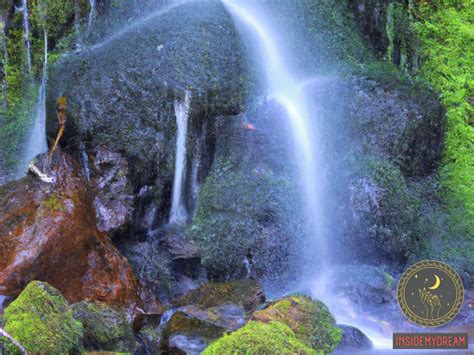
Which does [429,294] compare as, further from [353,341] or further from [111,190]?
[111,190]

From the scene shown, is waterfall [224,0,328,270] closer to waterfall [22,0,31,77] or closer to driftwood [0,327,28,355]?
waterfall [22,0,31,77]

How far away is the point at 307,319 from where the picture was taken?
20.0 ft

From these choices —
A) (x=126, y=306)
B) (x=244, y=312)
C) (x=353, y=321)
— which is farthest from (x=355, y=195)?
(x=126, y=306)

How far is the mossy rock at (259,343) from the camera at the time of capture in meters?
4.90

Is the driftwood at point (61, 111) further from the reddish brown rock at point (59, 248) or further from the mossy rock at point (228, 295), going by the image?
the mossy rock at point (228, 295)

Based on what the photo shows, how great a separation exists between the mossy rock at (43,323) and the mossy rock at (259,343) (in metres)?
1.37

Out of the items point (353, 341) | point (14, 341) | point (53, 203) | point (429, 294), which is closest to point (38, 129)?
point (53, 203)

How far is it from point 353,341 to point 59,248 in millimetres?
4070

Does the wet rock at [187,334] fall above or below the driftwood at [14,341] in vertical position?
below

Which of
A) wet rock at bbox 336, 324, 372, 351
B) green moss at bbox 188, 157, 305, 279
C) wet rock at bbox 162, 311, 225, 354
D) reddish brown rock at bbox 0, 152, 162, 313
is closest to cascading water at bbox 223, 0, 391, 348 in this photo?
green moss at bbox 188, 157, 305, 279

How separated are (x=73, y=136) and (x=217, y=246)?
3032 millimetres

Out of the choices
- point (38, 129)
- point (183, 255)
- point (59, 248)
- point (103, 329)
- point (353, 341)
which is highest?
point (38, 129)

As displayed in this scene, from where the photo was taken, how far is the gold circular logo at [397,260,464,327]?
6688 millimetres

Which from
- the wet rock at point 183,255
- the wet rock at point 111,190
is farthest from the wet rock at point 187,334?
the wet rock at point 111,190
